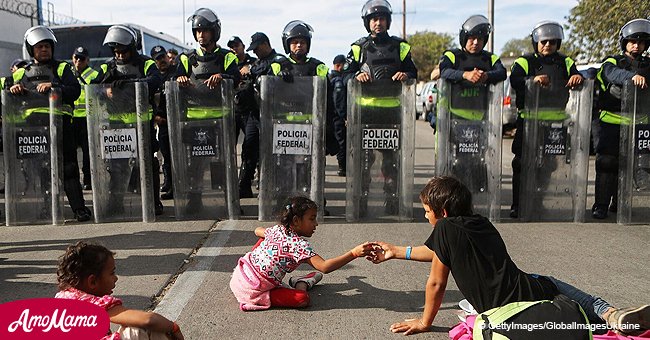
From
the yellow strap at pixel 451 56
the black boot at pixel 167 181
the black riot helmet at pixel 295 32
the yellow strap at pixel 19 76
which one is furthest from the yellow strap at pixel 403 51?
the yellow strap at pixel 19 76

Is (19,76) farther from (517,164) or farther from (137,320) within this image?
(517,164)

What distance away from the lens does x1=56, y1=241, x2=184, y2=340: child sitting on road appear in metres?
2.88

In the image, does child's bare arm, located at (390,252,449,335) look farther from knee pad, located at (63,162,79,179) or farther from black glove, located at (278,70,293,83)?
knee pad, located at (63,162,79,179)

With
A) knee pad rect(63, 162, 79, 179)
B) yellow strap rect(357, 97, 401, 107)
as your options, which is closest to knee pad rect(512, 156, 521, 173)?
yellow strap rect(357, 97, 401, 107)

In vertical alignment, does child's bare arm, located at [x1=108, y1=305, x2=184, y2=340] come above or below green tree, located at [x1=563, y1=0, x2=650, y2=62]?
below

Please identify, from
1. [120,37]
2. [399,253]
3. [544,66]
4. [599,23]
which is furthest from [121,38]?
[599,23]

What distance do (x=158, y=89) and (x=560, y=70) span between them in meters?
4.71

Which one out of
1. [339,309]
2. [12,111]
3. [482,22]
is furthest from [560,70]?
[12,111]

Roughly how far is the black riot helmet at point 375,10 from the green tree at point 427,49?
51.6 meters

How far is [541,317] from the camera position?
3244mm

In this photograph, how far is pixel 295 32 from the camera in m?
7.55

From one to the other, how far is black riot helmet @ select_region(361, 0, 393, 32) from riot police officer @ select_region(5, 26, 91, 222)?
3.48 metres

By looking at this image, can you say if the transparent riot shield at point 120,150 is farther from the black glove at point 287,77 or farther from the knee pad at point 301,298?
the knee pad at point 301,298

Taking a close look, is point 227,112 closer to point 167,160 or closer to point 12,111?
point 167,160
